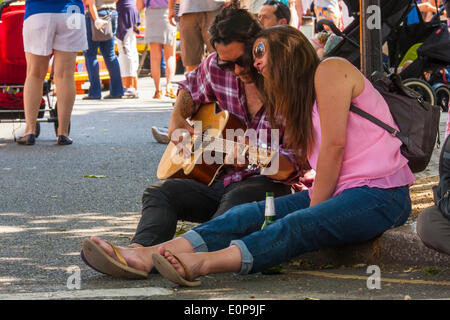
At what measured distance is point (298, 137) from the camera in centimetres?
421

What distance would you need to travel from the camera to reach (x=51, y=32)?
8.41 m

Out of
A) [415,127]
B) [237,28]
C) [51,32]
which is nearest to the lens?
[415,127]

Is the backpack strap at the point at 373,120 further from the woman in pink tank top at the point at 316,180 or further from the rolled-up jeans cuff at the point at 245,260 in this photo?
the rolled-up jeans cuff at the point at 245,260

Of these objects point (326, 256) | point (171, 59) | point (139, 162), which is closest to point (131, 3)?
point (171, 59)

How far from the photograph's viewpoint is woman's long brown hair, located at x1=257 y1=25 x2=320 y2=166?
4.15m

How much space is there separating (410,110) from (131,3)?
9813mm

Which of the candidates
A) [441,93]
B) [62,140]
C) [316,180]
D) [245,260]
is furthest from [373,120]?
[441,93]

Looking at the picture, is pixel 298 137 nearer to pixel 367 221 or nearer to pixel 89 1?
pixel 367 221

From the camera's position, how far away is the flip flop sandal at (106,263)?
3990 mm

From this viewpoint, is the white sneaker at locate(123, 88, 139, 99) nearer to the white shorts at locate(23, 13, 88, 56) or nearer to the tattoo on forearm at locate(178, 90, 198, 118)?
the white shorts at locate(23, 13, 88, 56)

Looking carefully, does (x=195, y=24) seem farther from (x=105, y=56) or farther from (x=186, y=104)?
(x=186, y=104)

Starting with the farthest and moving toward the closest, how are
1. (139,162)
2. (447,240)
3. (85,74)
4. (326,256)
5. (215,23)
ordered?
1. (85,74)
2. (139,162)
3. (215,23)
4. (326,256)
5. (447,240)

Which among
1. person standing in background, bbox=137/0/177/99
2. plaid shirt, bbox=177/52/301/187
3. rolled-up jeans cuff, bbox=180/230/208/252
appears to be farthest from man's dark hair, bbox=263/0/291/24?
person standing in background, bbox=137/0/177/99

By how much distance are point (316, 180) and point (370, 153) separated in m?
0.27
